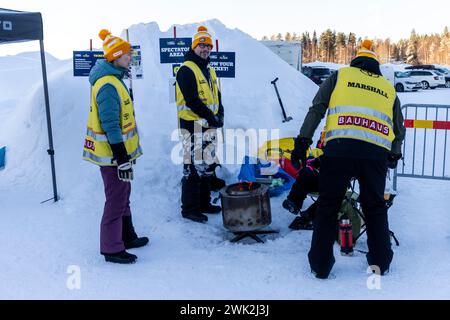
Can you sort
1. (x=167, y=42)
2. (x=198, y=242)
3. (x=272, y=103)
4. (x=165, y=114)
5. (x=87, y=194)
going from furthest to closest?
1. (x=272, y=103)
2. (x=165, y=114)
3. (x=167, y=42)
4. (x=87, y=194)
5. (x=198, y=242)

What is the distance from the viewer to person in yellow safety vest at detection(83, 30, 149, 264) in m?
4.22

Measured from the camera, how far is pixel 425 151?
951 cm

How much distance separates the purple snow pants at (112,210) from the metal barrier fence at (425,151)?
3686mm

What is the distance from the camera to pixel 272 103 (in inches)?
468

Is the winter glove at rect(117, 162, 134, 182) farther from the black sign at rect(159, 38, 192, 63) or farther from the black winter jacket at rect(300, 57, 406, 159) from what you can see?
the black sign at rect(159, 38, 192, 63)

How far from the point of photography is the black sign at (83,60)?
871 centimetres

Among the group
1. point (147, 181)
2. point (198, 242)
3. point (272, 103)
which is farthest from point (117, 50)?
point (272, 103)

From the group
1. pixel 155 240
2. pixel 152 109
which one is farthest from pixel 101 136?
pixel 152 109

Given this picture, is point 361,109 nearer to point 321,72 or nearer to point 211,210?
point 211,210

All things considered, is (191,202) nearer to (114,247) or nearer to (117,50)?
(114,247)

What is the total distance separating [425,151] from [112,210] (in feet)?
23.4

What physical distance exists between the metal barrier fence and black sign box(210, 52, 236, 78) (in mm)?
3101

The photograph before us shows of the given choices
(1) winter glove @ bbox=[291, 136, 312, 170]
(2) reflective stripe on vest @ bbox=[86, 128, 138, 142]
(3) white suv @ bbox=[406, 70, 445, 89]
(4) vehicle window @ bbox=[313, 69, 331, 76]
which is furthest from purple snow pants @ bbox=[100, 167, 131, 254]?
(3) white suv @ bbox=[406, 70, 445, 89]
